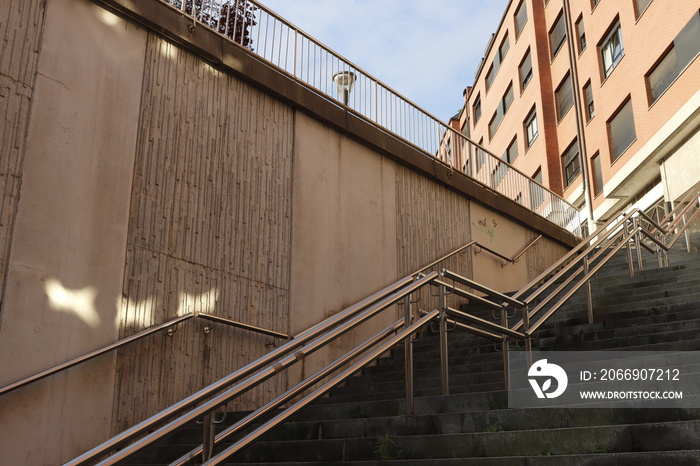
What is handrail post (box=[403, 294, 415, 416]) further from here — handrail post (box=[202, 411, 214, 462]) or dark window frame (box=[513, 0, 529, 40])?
dark window frame (box=[513, 0, 529, 40])

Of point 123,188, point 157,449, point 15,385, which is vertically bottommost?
point 157,449

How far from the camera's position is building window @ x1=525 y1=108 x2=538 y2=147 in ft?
89.5

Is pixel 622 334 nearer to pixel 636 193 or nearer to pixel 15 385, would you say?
pixel 15 385

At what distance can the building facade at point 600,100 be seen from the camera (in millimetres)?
16953

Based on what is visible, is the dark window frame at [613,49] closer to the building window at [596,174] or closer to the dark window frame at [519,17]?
the building window at [596,174]

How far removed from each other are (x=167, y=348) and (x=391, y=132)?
570 cm

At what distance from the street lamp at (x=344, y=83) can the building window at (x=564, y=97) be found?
1519cm

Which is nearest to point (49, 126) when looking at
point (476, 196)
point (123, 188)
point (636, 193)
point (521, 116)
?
point (123, 188)

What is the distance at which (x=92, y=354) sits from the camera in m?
6.71

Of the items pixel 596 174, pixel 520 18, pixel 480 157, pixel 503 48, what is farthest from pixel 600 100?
pixel 503 48

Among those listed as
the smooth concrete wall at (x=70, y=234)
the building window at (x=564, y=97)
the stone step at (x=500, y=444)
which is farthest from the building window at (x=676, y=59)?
the stone step at (x=500, y=444)

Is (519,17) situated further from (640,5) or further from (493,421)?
(493,421)

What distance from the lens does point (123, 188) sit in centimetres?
754

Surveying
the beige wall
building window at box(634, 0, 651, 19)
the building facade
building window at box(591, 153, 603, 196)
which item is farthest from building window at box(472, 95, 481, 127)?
the beige wall
